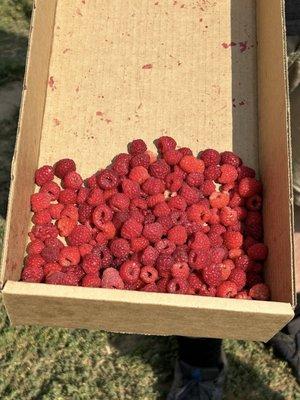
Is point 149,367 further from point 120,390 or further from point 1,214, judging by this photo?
point 1,214

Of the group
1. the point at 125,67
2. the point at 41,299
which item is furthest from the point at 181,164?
the point at 41,299

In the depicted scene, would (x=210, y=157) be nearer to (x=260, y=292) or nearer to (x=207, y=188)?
(x=207, y=188)

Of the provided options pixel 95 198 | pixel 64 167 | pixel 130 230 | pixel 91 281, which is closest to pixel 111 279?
pixel 91 281

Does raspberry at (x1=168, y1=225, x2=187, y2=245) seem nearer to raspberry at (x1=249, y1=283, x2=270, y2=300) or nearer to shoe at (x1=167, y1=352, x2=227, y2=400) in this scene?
raspberry at (x1=249, y1=283, x2=270, y2=300)

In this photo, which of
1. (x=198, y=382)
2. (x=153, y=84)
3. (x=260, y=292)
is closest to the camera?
(x=260, y=292)

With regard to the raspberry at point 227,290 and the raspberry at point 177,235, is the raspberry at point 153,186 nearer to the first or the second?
the raspberry at point 177,235
